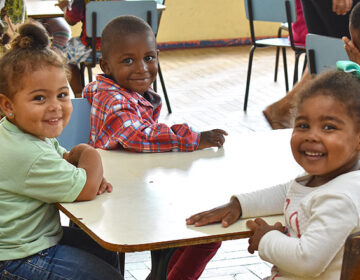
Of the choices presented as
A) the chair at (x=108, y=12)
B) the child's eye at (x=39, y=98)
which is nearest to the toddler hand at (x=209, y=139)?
the child's eye at (x=39, y=98)

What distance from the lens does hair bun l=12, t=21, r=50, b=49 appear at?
169cm

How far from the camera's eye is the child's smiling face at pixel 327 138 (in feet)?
4.71

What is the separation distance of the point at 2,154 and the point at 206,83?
4832 millimetres

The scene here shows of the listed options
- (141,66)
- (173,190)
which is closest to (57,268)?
(173,190)

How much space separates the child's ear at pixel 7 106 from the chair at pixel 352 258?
1.00 metres

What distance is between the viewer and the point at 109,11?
436 cm

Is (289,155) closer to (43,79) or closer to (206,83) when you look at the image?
(43,79)

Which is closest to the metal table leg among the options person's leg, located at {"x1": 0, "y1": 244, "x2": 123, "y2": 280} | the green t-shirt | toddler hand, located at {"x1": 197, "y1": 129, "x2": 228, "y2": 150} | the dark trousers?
person's leg, located at {"x1": 0, "y1": 244, "x2": 123, "y2": 280}

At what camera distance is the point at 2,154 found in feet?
5.30

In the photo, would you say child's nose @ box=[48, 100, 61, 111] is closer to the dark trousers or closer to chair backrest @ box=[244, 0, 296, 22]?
the dark trousers

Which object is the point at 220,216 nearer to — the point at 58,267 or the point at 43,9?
the point at 58,267

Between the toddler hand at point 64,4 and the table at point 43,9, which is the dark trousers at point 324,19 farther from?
the toddler hand at point 64,4

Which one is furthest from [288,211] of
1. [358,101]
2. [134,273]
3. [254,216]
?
[134,273]

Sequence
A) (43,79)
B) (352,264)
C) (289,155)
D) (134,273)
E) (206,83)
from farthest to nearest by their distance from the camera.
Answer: (206,83) < (134,273) < (289,155) < (43,79) < (352,264)
